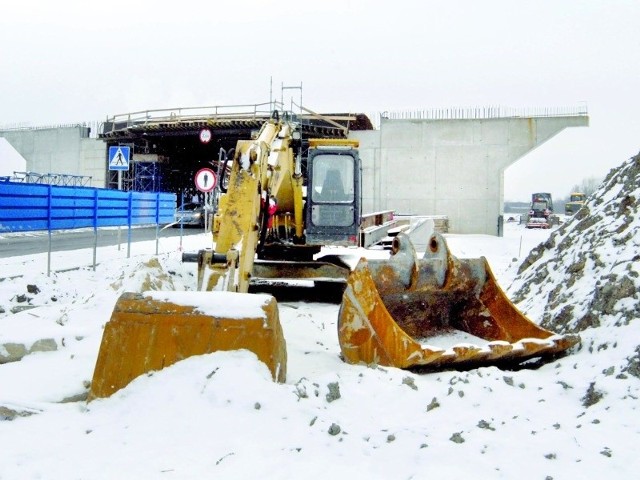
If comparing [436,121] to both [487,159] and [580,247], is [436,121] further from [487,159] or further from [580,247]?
[580,247]

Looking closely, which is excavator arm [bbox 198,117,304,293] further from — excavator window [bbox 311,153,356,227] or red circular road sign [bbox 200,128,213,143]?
red circular road sign [bbox 200,128,213,143]

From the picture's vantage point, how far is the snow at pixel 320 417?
10.5 ft

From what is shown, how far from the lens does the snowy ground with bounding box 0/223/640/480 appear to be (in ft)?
10.4

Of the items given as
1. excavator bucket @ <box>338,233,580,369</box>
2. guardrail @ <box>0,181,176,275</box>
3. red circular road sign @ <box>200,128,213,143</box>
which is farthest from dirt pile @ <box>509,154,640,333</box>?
red circular road sign @ <box>200,128,213,143</box>

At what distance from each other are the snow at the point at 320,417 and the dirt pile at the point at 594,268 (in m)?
0.07

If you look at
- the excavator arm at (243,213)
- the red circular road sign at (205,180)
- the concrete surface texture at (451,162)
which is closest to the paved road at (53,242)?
the red circular road sign at (205,180)

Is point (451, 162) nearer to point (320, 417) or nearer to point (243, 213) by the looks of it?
point (243, 213)

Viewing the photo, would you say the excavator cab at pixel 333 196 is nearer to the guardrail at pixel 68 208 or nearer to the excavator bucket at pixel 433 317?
the excavator bucket at pixel 433 317

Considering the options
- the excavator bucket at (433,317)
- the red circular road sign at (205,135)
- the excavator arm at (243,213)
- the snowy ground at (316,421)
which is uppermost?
the red circular road sign at (205,135)

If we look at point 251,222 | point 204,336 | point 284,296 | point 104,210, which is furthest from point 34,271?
point 204,336

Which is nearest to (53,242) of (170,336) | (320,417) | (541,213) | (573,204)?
(170,336)

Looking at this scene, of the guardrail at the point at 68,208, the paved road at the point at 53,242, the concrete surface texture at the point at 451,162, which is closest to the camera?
the guardrail at the point at 68,208

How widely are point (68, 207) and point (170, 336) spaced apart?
344 inches

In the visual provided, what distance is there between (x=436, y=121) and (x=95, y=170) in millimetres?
18950
